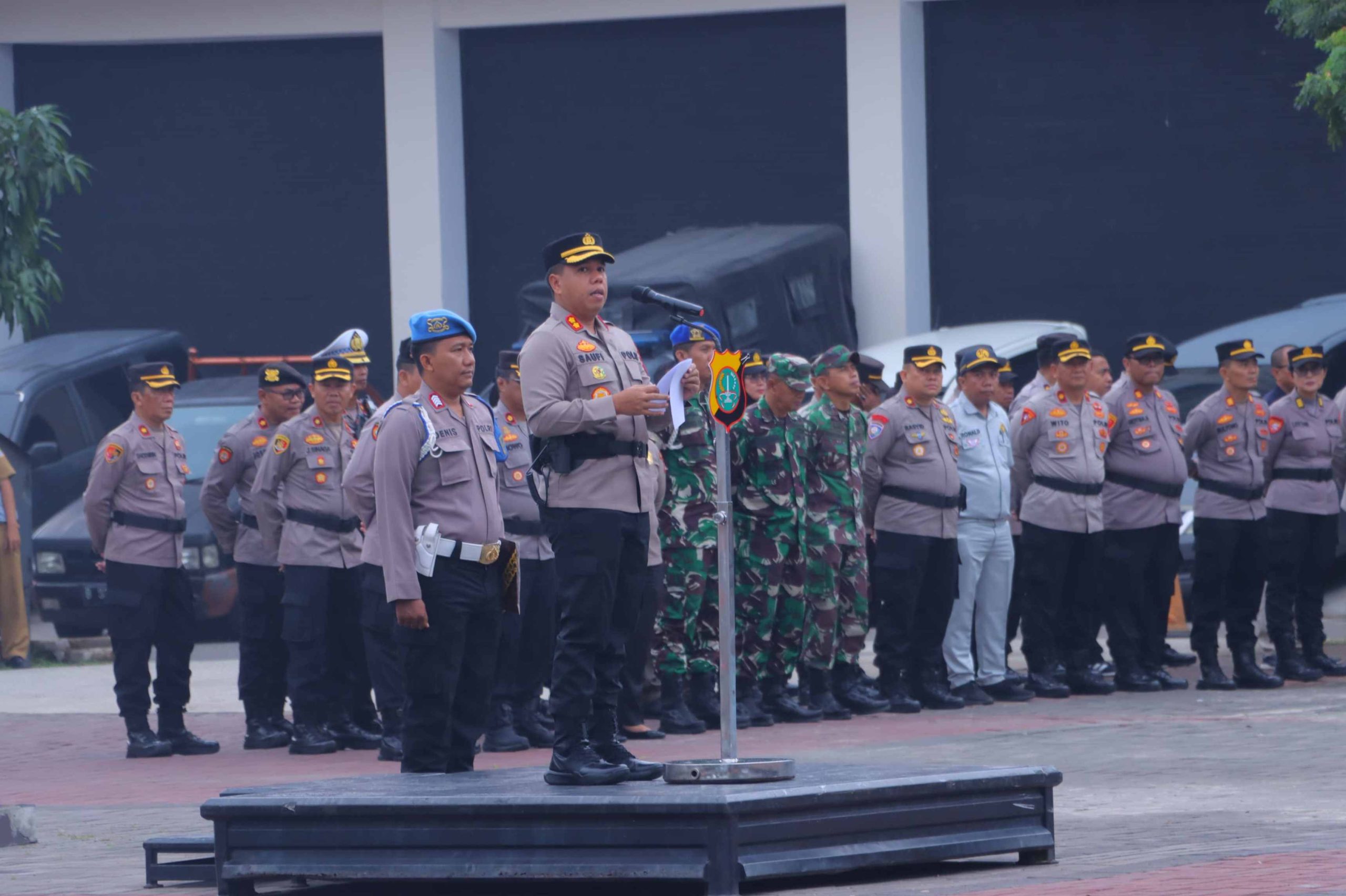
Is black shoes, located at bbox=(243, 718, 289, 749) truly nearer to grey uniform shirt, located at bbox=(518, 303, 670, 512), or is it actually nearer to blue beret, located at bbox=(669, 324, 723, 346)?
blue beret, located at bbox=(669, 324, 723, 346)

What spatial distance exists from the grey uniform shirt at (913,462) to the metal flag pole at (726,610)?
574cm

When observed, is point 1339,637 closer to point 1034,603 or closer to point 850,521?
point 1034,603

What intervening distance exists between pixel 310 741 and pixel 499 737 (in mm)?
1121

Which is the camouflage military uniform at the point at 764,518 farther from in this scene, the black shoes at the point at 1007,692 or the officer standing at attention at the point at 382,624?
Answer: the officer standing at attention at the point at 382,624

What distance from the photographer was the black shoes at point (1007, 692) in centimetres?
1319

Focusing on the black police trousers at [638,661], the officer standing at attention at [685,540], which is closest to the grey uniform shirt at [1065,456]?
the officer standing at attention at [685,540]

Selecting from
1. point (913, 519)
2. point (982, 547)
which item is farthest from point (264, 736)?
point (982, 547)

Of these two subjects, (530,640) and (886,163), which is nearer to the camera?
(530,640)

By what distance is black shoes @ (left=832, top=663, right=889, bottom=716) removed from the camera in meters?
12.7

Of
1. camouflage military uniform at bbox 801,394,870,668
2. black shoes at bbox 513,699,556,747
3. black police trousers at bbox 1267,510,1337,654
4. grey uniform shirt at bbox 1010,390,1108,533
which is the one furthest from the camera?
black police trousers at bbox 1267,510,1337,654

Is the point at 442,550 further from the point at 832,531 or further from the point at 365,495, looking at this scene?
the point at 832,531

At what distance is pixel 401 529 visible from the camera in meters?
7.60

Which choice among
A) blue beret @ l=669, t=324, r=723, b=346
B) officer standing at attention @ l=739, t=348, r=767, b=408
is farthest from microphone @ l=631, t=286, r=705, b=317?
officer standing at attention @ l=739, t=348, r=767, b=408

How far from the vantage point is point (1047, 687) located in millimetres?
13336
